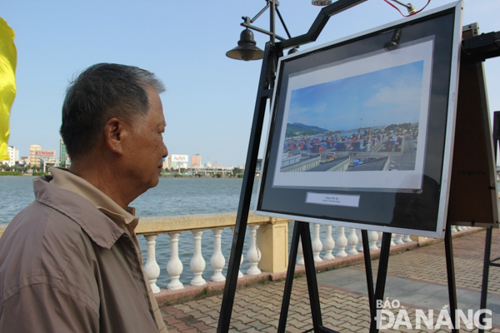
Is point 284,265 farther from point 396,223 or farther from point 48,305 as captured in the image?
point 48,305

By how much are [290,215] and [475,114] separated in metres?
1.17

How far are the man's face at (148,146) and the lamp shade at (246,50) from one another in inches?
204

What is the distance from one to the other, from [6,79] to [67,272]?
3.20m

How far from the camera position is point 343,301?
5.38 meters

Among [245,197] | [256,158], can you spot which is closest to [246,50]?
[256,158]

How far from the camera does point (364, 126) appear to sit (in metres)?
2.20

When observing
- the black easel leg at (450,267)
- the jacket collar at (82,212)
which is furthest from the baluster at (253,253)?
the jacket collar at (82,212)

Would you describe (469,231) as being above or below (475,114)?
below

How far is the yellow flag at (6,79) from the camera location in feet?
11.1

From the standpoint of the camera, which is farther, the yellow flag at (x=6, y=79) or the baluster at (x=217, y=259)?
the baluster at (x=217, y=259)

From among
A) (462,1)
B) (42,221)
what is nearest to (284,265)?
(462,1)

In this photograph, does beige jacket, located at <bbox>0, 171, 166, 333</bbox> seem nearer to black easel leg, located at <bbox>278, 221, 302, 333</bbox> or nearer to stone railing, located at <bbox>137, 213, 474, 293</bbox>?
black easel leg, located at <bbox>278, 221, 302, 333</bbox>

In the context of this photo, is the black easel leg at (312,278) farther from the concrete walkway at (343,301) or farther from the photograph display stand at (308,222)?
the concrete walkway at (343,301)

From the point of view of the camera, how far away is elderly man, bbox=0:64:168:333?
949mm
